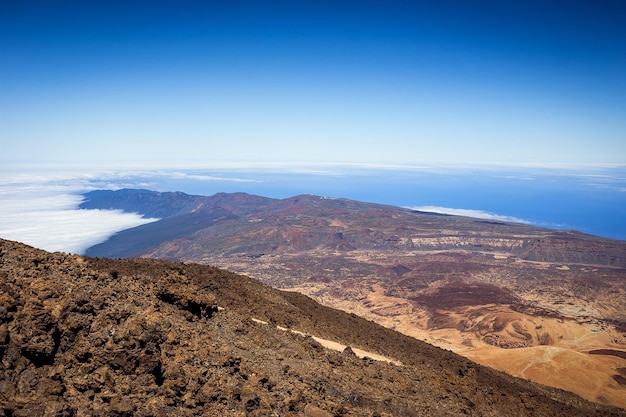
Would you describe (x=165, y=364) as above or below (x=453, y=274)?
above

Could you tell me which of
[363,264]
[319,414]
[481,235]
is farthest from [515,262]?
[319,414]

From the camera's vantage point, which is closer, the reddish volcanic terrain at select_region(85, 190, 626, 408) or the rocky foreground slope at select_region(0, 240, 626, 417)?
the rocky foreground slope at select_region(0, 240, 626, 417)

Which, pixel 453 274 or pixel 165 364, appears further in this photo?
pixel 453 274

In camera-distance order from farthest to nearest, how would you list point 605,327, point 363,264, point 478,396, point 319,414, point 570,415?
point 363,264 → point 605,327 → point 570,415 → point 478,396 → point 319,414

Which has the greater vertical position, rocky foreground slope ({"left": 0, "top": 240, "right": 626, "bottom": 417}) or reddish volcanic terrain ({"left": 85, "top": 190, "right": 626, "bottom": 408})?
rocky foreground slope ({"left": 0, "top": 240, "right": 626, "bottom": 417})

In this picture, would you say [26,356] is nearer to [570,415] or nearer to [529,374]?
[570,415]
